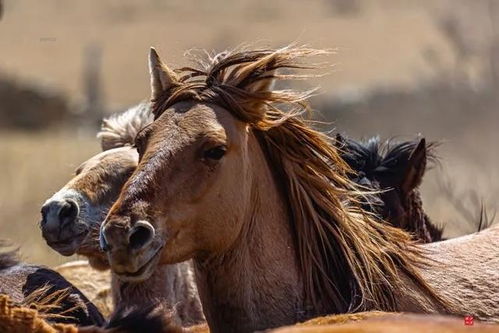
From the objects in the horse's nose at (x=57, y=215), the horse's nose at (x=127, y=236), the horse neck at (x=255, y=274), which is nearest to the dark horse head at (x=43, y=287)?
the horse's nose at (x=57, y=215)

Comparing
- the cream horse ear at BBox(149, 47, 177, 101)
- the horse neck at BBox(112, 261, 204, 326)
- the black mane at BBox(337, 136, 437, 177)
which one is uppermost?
the cream horse ear at BBox(149, 47, 177, 101)

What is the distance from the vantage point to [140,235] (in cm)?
476

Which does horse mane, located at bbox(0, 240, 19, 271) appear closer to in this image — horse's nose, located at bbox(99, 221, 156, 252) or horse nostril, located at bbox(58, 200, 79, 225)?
horse nostril, located at bbox(58, 200, 79, 225)

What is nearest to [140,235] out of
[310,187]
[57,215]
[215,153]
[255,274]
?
[215,153]

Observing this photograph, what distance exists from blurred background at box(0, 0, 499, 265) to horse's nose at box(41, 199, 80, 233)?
4.44 metres

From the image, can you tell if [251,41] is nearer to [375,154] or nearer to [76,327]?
[375,154]

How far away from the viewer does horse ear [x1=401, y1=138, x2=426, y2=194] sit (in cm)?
668

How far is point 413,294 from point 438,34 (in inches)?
1065

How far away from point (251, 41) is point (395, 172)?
1110 centimetres

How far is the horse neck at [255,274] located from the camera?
204 inches

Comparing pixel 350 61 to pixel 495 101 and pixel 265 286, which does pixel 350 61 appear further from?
pixel 265 286

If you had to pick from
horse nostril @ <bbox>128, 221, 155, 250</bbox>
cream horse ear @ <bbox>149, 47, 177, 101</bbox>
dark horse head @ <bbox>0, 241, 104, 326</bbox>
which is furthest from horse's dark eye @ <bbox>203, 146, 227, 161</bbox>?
dark horse head @ <bbox>0, 241, 104, 326</bbox>

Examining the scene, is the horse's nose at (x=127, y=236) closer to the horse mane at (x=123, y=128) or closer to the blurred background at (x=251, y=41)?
the horse mane at (x=123, y=128)

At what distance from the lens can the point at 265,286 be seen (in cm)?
521
